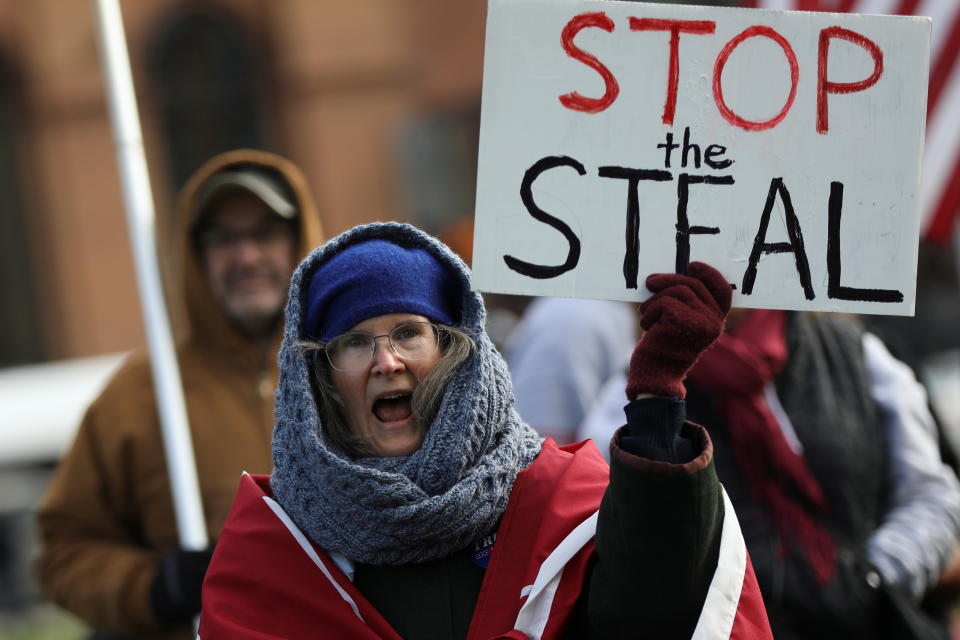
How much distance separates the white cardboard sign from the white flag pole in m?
1.40

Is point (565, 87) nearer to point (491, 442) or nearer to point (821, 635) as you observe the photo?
point (491, 442)

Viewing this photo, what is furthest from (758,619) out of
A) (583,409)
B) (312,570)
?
(583,409)

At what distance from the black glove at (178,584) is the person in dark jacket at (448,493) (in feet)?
3.09

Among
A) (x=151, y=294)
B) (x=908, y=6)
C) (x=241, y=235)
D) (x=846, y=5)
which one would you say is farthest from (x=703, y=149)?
(x=846, y=5)

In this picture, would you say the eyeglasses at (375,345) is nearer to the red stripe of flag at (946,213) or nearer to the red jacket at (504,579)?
the red jacket at (504,579)

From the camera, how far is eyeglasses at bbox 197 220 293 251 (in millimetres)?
3846

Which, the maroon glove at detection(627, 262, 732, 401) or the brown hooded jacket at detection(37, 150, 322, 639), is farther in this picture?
the brown hooded jacket at detection(37, 150, 322, 639)

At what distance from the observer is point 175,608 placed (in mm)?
3371

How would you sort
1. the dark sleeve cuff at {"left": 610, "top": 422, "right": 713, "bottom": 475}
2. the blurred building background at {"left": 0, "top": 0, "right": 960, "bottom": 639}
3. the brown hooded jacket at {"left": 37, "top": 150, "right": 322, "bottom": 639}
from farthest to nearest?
1. the blurred building background at {"left": 0, "top": 0, "right": 960, "bottom": 639}
2. the brown hooded jacket at {"left": 37, "top": 150, "right": 322, "bottom": 639}
3. the dark sleeve cuff at {"left": 610, "top": 422, "right": 713, "bottom": 475}

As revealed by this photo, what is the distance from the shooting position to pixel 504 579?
2.25 meters

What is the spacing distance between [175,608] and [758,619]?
1640 mm

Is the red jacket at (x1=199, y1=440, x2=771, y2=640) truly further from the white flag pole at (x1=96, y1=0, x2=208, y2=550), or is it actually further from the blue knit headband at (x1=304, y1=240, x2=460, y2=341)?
the white flag pole at (x1=96, y1=0, x2=208, y2=550)

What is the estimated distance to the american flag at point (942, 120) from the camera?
4.75m

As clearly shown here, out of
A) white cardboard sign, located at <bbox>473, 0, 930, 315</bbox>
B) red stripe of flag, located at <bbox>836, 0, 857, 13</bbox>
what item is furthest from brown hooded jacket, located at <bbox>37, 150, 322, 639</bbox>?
red stripe of flag, located at <bbox>836, 0, 857, 13</bbox>
